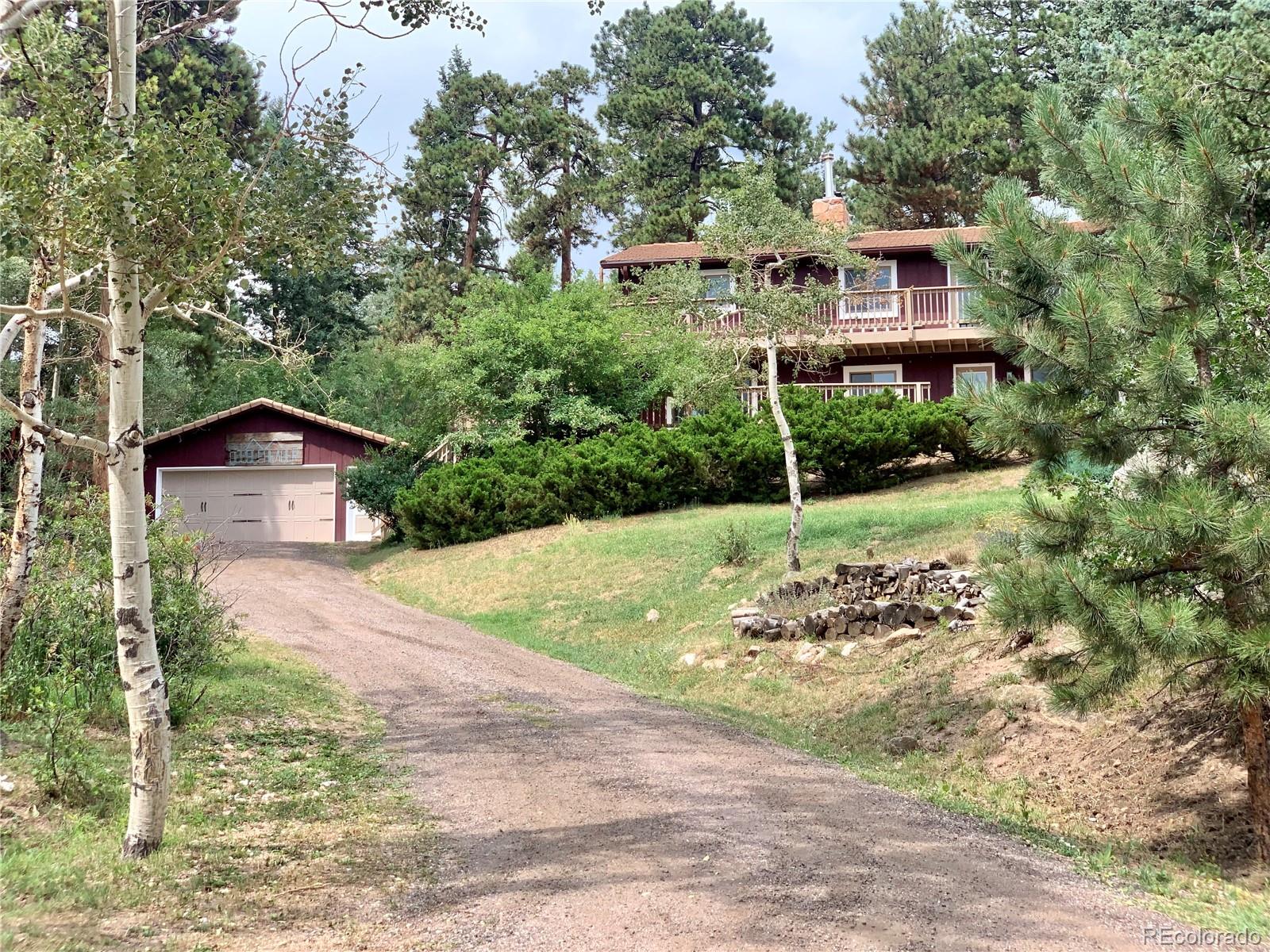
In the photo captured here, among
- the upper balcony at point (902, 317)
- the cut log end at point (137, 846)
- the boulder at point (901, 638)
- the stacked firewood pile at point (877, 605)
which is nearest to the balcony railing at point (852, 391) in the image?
the upper balcony at point (902, 317)

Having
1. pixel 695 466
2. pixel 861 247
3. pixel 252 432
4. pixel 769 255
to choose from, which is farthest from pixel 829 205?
pixel 252 432

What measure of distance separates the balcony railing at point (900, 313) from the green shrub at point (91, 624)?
58.9ft

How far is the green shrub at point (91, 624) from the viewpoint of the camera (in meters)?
8.82

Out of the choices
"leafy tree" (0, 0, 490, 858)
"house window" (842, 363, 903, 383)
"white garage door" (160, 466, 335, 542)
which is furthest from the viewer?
"white garage door" (160, 466, 335, 542)

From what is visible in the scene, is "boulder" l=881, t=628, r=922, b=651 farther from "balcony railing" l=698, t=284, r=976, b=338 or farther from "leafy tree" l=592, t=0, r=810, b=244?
"leafy tree" l=592, t=0, r=810, b=244

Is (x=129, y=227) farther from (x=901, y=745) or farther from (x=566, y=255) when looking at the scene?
(x=566, y=255)

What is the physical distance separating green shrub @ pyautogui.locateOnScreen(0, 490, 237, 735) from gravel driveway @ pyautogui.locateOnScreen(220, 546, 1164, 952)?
6.88 ft

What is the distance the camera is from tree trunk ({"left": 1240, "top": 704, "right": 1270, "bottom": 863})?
727 centimetres

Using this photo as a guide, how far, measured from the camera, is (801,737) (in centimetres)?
1066

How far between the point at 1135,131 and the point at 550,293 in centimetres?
2176

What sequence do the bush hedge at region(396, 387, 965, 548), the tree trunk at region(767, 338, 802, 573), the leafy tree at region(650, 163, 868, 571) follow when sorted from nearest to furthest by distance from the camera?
A: the tree trunk at region(767, 338, 802, 573) < the leafy tree at region(650, 163, 868, 571) < the bush hedge at region(396, 387, 965, 548)

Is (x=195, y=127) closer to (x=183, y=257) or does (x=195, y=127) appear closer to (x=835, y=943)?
(x=183, y=257)

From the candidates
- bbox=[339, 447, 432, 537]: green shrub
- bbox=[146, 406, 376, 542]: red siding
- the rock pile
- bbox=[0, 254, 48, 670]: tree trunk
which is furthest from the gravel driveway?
bbox=[146, 406, 376, 542]: red siding

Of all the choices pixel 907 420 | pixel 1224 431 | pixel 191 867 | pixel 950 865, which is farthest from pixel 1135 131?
pixel 907 420
